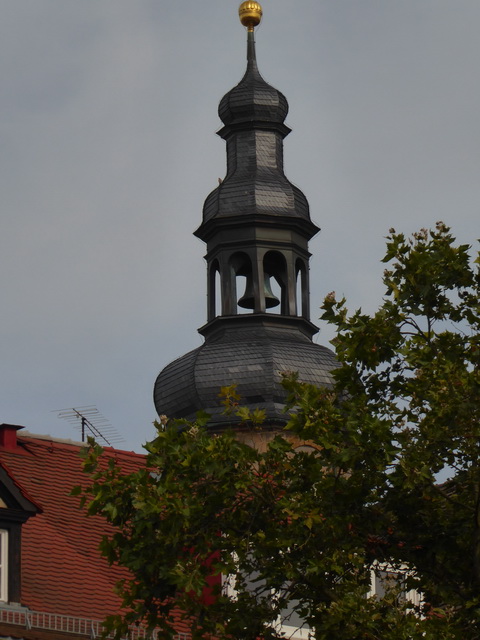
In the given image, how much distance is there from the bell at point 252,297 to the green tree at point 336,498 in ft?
100

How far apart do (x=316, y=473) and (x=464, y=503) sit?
2369mm

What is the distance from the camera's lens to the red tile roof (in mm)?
37719

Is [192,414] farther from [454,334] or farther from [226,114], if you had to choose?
[454,334]

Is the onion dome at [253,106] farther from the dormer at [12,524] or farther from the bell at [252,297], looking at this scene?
the dormer at [12,524]

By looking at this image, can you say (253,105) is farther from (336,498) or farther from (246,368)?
(336,498)

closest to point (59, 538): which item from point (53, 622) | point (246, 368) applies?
point (53, 622)

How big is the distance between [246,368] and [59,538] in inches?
914

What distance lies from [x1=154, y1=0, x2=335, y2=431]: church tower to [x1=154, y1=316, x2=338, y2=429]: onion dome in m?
0.03

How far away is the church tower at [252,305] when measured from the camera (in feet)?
205

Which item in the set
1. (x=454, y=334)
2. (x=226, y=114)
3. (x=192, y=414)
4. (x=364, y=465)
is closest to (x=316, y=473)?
(x=364, y=465)

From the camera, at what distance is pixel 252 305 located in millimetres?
63906

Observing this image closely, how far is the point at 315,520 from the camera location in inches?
1225

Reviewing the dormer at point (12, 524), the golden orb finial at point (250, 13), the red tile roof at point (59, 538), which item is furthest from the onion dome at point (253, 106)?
the dormer at point (12, 524)

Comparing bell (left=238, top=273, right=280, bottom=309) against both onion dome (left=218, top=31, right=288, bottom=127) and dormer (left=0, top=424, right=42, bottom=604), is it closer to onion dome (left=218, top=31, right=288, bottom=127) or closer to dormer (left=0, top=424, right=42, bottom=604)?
onion dome (left=218, top=31, right=288, bottom=127)
